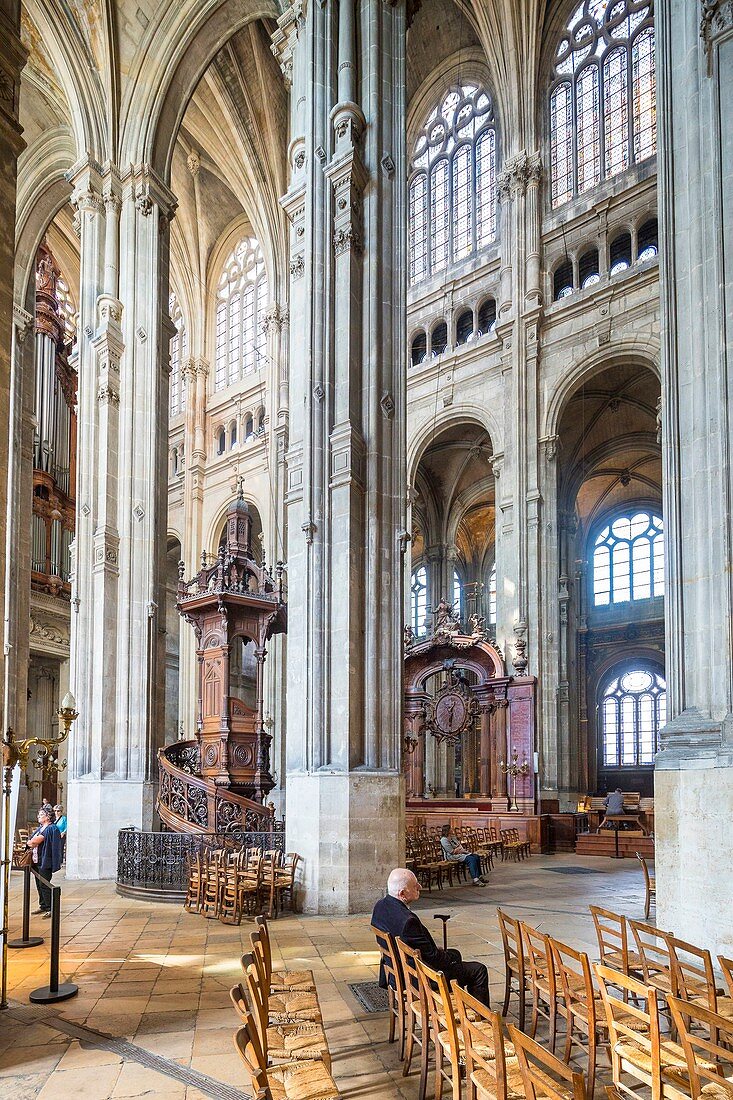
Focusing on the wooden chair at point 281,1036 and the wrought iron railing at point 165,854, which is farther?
the wrought iron railing at point 165,854

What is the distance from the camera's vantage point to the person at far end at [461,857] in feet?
46.0

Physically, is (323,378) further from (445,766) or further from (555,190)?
(445,766)

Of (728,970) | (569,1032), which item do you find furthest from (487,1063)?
(728,970)

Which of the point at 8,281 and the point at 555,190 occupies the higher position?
the point at 555,190

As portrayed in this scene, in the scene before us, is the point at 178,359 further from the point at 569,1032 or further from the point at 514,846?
the point at 569,1032

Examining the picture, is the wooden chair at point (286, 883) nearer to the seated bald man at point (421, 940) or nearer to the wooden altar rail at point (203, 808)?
the wooden altar rail at point (203, 808)

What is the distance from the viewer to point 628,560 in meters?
33.7

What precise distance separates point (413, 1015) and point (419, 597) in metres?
30.5

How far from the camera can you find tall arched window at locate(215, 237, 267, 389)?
31.0 m

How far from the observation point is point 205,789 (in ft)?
46.8

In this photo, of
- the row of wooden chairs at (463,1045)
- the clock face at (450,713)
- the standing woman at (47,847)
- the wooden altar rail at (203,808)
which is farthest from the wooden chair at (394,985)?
the clock face at (450,713)

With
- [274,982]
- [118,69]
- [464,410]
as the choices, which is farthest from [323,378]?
[464,410]

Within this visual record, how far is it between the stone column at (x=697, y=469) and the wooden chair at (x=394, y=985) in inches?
137

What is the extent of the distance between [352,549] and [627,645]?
22.8 meters
